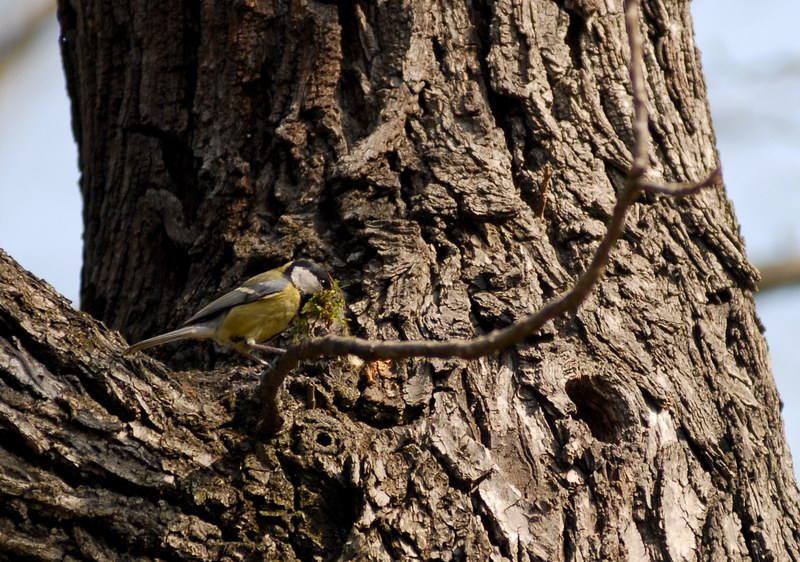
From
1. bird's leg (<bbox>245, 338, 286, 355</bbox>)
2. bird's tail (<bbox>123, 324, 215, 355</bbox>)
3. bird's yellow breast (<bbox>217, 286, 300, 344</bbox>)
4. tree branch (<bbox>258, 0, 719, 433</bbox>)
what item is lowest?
tree branch (<bbox>258, 0, 719, 433</bbox>)

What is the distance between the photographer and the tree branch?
58.4 inches

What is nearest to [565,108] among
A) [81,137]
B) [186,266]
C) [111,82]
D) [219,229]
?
[219,229]

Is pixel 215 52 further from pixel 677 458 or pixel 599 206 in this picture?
→ pixel 677 458

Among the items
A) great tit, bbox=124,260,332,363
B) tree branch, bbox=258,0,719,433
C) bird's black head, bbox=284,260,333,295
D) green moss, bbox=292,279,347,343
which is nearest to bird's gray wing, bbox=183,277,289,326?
great tit, bbox=124,260,332,363

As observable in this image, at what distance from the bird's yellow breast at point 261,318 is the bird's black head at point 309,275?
0.14 meters

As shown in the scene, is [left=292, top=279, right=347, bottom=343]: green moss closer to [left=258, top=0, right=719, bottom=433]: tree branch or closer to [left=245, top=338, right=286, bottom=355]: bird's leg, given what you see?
[left=245, top=338, right=286, bottom=355]: bird's leg

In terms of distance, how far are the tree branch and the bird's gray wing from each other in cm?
92

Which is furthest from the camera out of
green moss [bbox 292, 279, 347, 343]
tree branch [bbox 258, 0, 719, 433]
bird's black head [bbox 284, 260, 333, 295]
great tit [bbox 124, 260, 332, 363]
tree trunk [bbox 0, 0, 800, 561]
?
great tit [bbox 124, 260, 332, 363]

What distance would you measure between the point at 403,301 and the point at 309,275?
0.44 metres

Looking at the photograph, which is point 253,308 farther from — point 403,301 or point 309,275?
point 403,301

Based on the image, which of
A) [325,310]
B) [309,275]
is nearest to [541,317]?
[325,310]

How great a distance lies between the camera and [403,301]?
2887mm

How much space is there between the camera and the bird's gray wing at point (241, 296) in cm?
319

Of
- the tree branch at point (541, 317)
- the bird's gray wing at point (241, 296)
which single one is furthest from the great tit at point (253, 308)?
the tree branch at point (541, 317)
